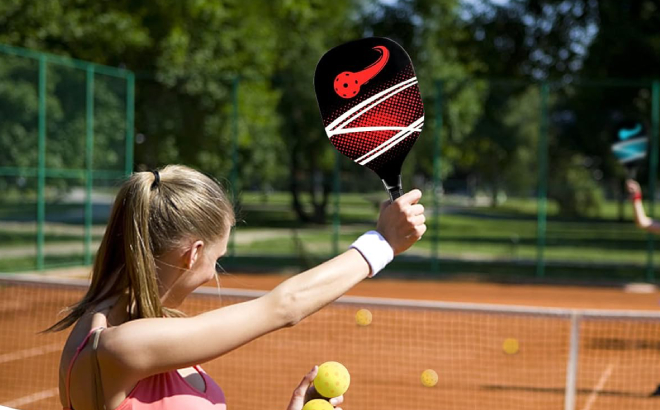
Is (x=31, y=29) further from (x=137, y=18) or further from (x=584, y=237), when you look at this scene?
(x=584, y=237)

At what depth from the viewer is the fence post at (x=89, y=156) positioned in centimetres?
1527

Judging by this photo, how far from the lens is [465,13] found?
2241cm

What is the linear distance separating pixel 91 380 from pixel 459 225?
19.4 m

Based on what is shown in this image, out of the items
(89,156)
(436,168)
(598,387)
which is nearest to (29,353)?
(598,387)

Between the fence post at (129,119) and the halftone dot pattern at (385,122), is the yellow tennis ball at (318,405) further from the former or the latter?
the fence post at (129,119)

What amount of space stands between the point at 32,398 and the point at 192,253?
526cm

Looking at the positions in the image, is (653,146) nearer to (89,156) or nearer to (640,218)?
(640,218)

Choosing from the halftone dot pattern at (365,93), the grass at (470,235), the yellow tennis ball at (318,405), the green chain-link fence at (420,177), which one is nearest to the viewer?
the yellow tennis ball at (318,405)

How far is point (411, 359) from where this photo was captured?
26.0 ft

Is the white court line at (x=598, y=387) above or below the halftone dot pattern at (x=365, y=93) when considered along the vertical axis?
below

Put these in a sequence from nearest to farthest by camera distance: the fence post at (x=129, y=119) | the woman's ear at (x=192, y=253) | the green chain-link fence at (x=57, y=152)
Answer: the woman's ear at (x=192, y=253), the green chain-link fence at (x=57, y=152), the fence post at (x=129, y=119)

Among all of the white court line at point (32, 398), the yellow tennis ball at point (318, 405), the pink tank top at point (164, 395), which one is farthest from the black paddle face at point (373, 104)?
the white court line at point (32, 398)

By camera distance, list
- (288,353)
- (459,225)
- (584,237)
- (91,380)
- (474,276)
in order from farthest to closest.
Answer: (459,225) → (584,237) → (474,276) → (288,353) → (91,380)

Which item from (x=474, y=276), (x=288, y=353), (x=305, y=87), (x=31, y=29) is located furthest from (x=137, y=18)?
(x=288, y=353)
